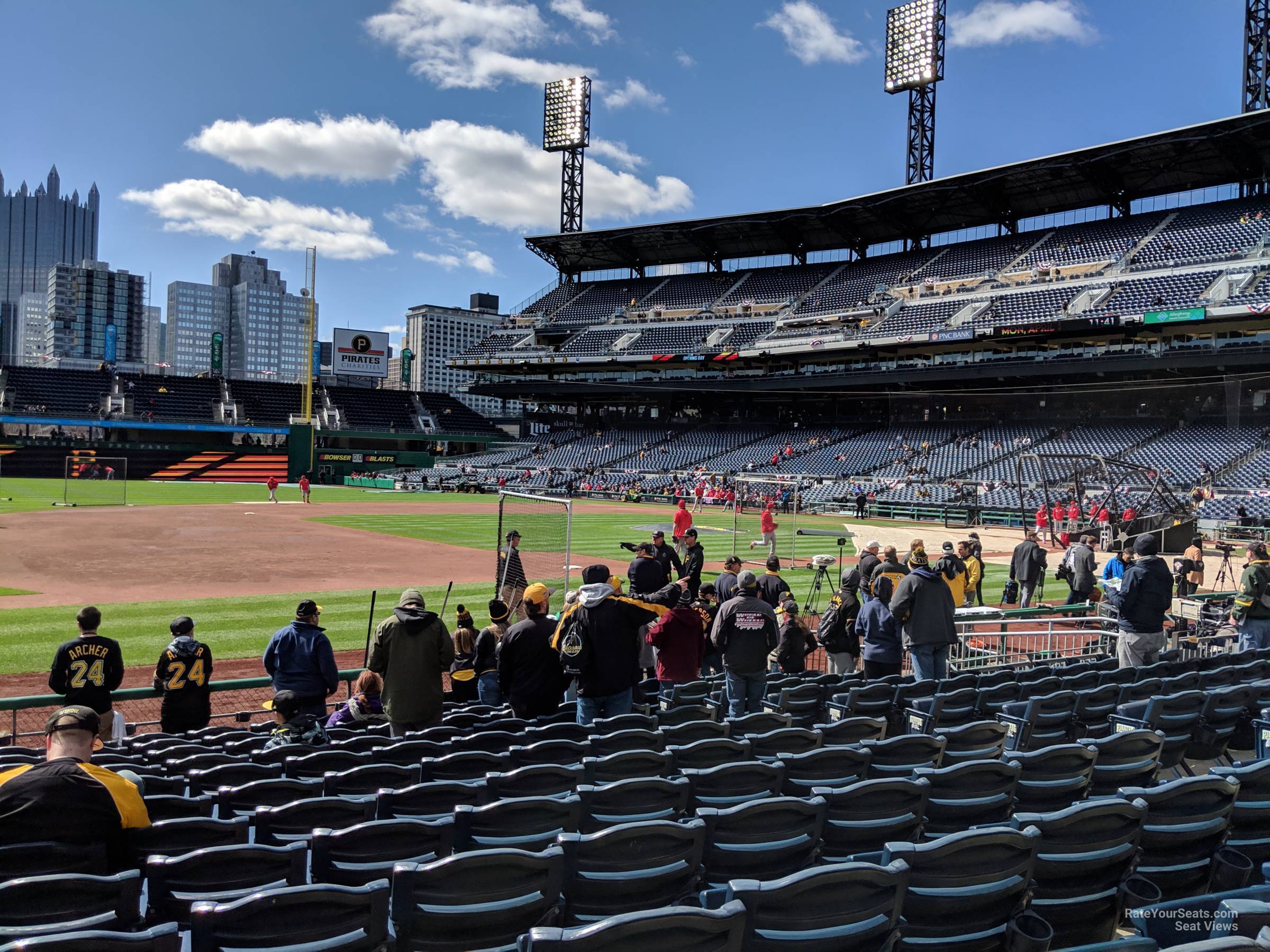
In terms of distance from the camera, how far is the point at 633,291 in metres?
76.5

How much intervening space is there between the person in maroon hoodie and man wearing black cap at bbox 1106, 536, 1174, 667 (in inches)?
203

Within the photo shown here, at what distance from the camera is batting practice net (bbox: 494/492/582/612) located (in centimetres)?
1377

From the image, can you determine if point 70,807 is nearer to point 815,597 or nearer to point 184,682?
point 184,682

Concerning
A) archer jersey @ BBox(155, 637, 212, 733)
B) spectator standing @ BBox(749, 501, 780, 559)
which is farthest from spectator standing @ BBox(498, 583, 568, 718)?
spectator standing @ BBox(749, 501, 780, 559)

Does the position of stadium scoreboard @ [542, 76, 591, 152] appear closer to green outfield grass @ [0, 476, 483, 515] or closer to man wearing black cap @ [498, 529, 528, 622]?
green outfield grass @ [0, 476, 483, 515]

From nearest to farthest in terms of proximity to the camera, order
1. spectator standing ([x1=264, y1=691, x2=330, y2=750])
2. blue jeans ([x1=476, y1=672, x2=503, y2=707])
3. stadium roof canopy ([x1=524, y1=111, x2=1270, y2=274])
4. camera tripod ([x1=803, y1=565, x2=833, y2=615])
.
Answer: spectator standing ([x1=264, y1=691, x2=330, y2=750]) → blue jeans ([x1=476, y1=672, x2=503, y2=707]) → camera tripod ([x1=803, y1=565, x2=833, y2=615]) → stadium roof canopy ([x1=524, y1=111, x2=1270, y2=274])

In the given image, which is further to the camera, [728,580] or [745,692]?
[728,580]

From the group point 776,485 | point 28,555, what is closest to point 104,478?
point 28,555

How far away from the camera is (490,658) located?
9391mm

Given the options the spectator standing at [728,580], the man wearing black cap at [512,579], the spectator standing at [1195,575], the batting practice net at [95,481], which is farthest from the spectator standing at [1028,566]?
the batting practice net at [95,481]

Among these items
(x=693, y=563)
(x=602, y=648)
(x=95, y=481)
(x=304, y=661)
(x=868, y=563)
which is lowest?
(x=304, y=661)

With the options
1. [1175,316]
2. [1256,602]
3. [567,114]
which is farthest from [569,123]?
[1256,602]

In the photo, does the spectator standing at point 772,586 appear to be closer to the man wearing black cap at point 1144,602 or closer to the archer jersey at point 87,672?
the man wearing black cap at point 1144,602

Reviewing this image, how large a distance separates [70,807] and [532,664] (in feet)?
12.8
